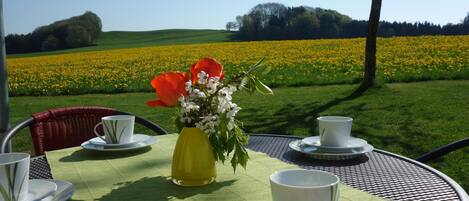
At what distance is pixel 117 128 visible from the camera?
6.15 ft

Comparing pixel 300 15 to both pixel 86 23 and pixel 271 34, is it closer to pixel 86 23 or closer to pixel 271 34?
pixel 271 34

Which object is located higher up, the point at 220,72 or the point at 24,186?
the point at 220,72

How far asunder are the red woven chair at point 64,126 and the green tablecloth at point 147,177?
0.70 m

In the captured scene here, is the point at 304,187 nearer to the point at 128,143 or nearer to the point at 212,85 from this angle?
the point at 212,85

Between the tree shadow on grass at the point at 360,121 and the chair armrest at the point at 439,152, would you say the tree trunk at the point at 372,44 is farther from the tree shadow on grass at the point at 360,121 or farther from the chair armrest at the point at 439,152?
the chair armrest at the point at 439,152

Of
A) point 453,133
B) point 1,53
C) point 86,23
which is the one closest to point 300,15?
point 86,23

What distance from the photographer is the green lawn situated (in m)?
5.44

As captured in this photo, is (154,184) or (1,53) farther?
(1,53)

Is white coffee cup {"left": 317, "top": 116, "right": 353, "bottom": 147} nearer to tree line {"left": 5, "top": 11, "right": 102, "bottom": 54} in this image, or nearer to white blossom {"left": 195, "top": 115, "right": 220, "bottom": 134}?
white blossom {"left": 195, "top": 115, "right": 220, "bottom": 134}

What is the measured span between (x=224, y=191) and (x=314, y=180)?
34cm

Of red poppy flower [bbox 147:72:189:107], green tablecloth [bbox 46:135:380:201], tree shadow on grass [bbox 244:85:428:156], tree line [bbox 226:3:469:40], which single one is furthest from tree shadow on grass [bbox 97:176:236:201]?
tree line [bbox 226:3:469:40]

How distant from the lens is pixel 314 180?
3.65 ft

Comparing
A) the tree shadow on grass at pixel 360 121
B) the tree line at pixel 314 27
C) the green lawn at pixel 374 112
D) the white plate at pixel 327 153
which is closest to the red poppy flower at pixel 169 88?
the white plate at pixel 327 153

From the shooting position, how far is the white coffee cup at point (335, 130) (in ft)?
5.95
